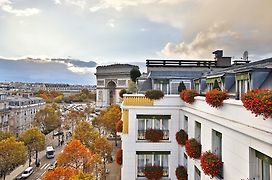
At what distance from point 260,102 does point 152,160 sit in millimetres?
11945

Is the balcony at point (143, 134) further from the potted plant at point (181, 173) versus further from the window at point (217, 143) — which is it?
the window at point (217, 143)

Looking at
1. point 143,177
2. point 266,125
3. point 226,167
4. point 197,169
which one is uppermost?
point 266,125

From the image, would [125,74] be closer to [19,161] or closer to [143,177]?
[19,161]

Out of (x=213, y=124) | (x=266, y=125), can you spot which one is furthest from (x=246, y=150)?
(x=213, y=124)

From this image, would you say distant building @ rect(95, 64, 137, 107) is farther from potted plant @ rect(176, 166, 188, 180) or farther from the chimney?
potted plant @ rect(176, 166, 188, 180)

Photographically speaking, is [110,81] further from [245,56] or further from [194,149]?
[194,149]

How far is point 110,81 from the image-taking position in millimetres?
101000

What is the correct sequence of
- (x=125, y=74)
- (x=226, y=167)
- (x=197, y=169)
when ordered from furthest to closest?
(x=125, y=74)
(x=197, y=169)
(x=226, y=167)

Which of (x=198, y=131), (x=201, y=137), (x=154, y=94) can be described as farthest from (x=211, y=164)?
(x=154, y=94)

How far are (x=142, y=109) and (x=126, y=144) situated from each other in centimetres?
241

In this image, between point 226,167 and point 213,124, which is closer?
point 226,167

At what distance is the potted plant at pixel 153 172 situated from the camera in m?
17.8

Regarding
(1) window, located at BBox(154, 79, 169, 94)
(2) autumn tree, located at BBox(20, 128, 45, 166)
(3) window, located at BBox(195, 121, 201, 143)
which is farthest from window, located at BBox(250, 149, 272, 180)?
(2) autumn tree, located at BBox(20, 128, 45, 166)

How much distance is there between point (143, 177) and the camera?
59.8ft
